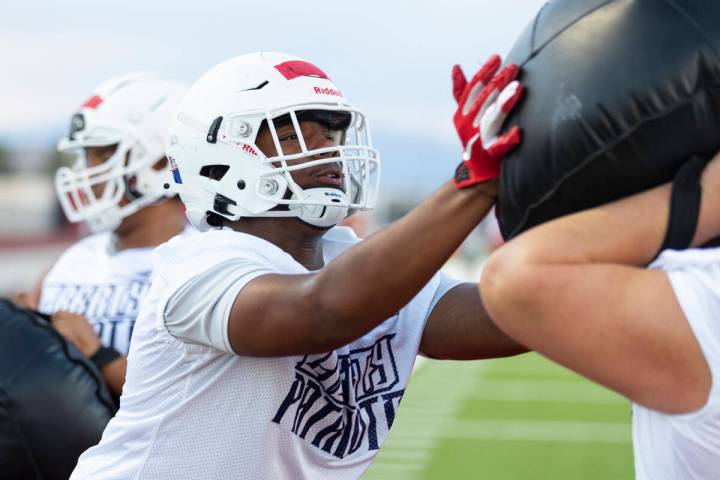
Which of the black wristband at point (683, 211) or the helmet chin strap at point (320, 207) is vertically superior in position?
the black wristband at point (683, 211)

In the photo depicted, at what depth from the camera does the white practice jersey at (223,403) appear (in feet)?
7.39

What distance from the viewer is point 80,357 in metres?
3.26

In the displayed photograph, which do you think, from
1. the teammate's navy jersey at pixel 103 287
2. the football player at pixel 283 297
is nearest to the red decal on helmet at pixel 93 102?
the teammate's navy jersey at pixel 103 287

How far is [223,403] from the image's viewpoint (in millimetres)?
2266

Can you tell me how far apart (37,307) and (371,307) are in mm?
2637

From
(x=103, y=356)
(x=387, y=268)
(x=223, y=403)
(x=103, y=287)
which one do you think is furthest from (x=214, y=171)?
(x=103, y=287)

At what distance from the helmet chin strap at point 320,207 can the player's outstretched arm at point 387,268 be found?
374 millimetres

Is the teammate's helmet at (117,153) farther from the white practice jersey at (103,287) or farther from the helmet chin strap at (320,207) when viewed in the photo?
the helmet chin strap at (320,207)

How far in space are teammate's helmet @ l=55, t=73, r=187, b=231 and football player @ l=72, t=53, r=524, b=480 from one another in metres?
1.54

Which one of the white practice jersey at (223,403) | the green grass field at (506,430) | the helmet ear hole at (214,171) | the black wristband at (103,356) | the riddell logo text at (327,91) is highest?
the riddell logo text at (327,91)

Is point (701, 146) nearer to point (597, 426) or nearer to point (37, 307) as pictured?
point (37, 307)

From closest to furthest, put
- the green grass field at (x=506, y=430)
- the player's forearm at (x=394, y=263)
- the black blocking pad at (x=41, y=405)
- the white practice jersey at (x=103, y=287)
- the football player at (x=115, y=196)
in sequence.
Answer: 1. the player's forearm at (x=394, y=263)
2. the black blocking pad at (x=41, y=405)
3. the white practice jersey at (x=103, y=287)
4. the football player at (x=115, y=196)
5. the green grass field at (x=506, y=430)

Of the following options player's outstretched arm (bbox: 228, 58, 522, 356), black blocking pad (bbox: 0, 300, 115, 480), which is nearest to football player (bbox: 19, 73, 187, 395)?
black blocking pad (bbox: 0, 300, 115, 480)

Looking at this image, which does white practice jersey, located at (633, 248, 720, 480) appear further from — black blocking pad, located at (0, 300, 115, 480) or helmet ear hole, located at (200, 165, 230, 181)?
black blocking pad, located at (0, 300, 115, 480)
